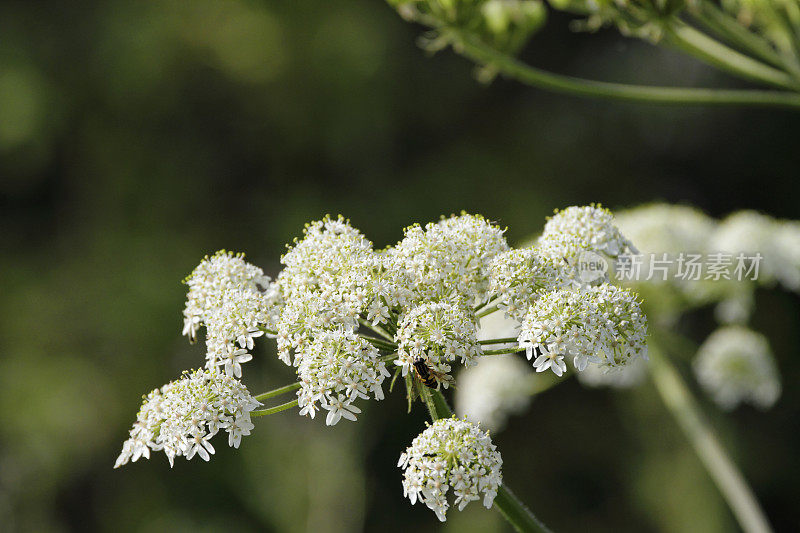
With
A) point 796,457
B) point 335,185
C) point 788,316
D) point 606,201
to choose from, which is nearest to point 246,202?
point 335,185

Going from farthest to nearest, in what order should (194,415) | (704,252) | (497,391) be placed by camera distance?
(497,391)
(704,252)
(194,415)

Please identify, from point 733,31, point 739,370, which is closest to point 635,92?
point 733,31

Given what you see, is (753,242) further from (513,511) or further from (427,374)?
(427,374)

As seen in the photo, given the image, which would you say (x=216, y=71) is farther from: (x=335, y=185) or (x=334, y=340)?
(x=334, y=340)

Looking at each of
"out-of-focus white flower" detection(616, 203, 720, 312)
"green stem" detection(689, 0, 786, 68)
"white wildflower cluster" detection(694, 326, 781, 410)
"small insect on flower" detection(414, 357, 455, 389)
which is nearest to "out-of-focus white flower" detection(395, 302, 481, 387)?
"small insect on flower" detection(414, 357, 455, 389)

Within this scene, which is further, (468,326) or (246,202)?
(246,202)

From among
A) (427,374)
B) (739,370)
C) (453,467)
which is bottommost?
(739,370)
